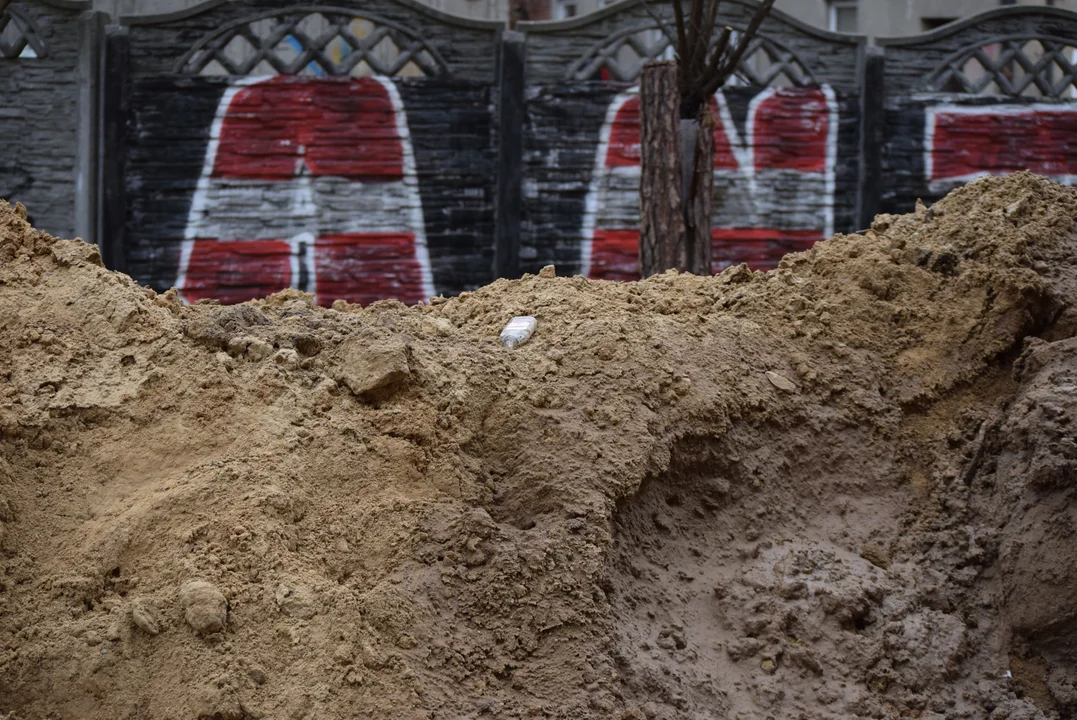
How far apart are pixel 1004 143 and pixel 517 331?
7035 millimetres

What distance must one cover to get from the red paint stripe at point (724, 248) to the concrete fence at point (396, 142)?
15mm

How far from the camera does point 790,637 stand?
105 inches

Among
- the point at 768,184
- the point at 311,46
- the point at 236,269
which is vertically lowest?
the point at 236,269

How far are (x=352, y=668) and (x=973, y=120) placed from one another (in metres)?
7.86

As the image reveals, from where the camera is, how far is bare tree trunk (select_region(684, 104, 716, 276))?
6.11m

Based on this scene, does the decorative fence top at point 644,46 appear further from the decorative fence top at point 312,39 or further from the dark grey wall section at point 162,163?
the dark grey wall section at point 162,163

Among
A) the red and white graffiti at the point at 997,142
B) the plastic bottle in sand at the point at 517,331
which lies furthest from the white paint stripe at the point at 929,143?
the plastic bottle in sand at the point at 517,331

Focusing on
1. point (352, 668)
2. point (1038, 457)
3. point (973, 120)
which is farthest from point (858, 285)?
point (973, 120)

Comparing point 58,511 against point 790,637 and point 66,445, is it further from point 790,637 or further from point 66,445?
point 790,637

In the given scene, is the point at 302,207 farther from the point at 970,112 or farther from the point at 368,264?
the point at 970,112

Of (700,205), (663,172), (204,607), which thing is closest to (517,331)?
(204,607)

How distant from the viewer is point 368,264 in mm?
8344

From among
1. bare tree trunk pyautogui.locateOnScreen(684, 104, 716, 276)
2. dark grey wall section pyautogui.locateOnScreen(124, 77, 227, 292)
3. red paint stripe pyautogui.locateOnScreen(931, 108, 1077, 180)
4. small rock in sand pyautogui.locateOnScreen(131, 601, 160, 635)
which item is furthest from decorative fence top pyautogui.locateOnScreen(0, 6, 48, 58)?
small rock in sand pyautogui.locateOnScreen(131, 601, 160, 635)

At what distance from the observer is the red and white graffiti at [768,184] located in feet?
27.9
